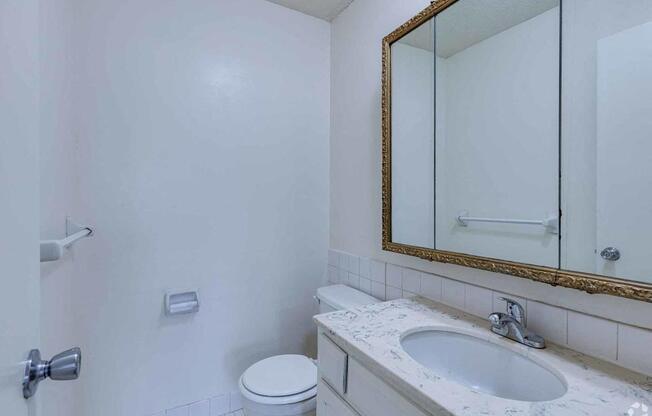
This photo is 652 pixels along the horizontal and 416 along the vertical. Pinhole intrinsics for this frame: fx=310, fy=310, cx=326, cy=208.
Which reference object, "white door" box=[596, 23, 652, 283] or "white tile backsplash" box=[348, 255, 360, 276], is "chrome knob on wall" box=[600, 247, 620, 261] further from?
"white tile backsplash" box=[348, 255, 360, 276]

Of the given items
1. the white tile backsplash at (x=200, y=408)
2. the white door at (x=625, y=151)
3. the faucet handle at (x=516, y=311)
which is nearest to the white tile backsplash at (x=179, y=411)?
the white tile backsplash at (x=200, y=408)

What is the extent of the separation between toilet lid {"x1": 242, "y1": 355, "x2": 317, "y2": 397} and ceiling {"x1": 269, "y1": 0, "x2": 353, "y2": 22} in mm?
2003

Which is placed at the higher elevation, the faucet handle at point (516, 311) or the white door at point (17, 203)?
the white door at point (17, 203)

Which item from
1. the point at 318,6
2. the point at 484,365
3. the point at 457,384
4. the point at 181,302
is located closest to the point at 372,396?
the point at 457,384

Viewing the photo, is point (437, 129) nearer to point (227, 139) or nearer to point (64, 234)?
point (227, 139)

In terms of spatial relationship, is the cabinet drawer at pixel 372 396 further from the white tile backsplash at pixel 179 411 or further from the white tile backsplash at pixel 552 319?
the white tile backsplash at pixel 179 411

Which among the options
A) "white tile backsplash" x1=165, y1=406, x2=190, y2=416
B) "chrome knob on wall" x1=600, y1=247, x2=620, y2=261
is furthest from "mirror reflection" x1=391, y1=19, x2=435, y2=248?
"white tile backsplash" x1=165, y1=406, x2=190, y2=416

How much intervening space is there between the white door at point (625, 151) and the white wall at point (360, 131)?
419 mm

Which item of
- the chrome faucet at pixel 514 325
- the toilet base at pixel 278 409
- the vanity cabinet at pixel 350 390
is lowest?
the toilet base at pixel 278 409

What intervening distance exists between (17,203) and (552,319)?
1289mm

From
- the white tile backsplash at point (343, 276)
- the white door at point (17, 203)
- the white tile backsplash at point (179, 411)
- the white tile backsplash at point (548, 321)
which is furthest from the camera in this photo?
the white tile backsplash at point (343, 276)

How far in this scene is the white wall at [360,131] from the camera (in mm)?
1517

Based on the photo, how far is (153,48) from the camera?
1555 millimetres

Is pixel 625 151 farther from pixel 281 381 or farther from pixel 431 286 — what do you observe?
pixel 281 381
